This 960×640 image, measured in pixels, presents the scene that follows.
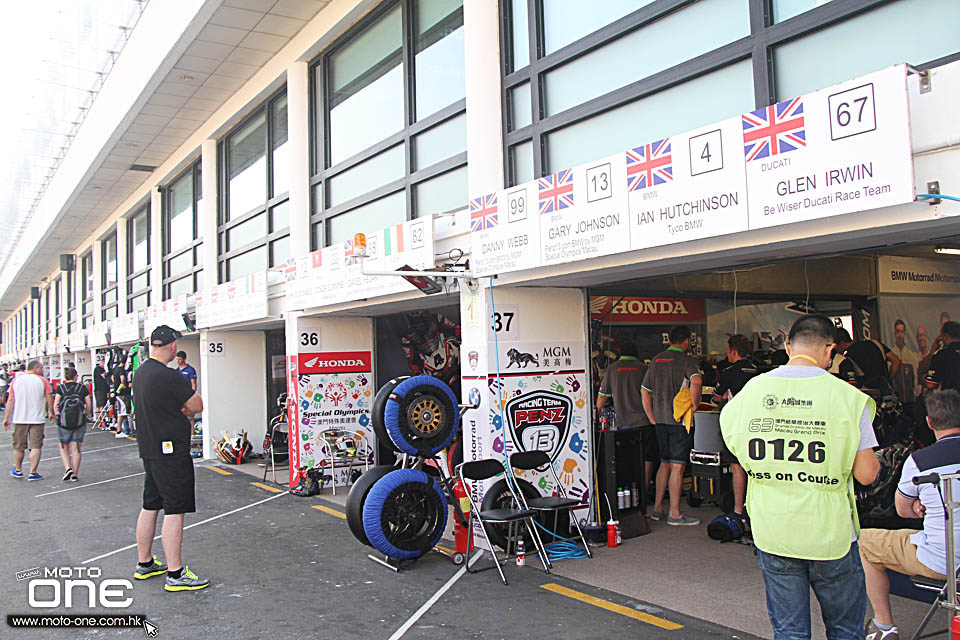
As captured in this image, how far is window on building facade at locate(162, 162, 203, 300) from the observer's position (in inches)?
567

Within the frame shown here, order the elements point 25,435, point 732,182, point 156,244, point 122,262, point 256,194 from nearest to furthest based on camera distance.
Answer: point 732,182, point 25,435, point 256,194, point 156,244, point 122,262

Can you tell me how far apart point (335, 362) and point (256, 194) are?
3.70 metres

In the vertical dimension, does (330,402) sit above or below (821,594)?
above

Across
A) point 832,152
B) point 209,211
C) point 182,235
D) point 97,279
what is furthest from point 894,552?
point 97,279

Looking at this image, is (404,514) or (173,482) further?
(404,514)

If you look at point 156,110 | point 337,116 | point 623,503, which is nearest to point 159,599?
point 623,503

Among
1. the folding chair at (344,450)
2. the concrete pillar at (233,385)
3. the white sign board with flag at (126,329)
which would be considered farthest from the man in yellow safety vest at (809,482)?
the white sign board with flag at (126,329)

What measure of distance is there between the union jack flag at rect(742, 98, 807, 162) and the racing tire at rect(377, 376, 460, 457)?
9.88 feet

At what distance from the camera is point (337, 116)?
9250mm

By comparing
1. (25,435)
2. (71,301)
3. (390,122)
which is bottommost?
(25,435)

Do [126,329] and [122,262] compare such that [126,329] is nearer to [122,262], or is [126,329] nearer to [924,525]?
[122,262]

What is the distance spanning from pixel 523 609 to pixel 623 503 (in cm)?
221

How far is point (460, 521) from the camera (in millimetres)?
5992

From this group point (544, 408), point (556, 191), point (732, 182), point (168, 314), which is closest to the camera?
point (732, 182)
